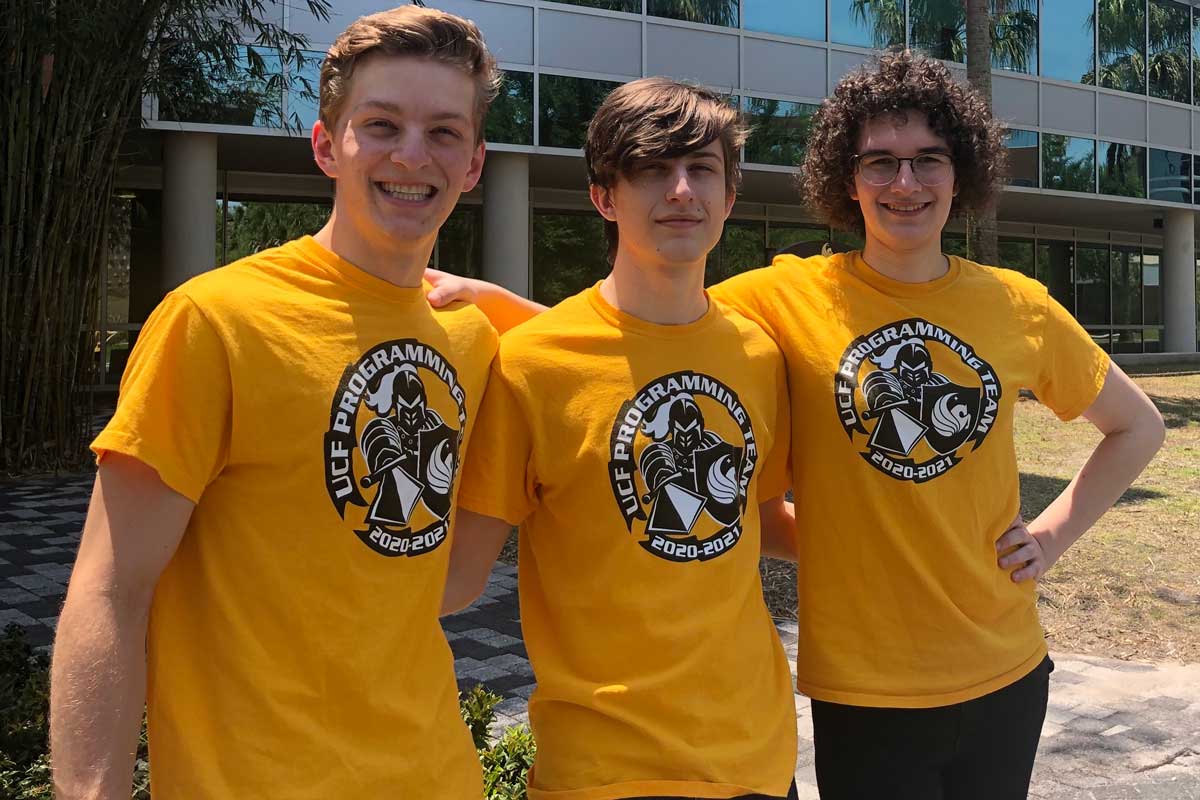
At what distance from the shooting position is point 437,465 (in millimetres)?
1717

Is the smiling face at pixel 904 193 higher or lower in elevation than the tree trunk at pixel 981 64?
lower

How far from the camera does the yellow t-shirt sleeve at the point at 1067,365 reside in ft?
7.73

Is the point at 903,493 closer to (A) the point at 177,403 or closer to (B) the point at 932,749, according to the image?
A: (B) the point at 932,749

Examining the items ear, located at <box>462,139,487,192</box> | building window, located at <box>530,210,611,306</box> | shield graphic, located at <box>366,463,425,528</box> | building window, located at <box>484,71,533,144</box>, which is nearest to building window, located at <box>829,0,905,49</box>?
building window, located at <box>530,210,611,306</box>

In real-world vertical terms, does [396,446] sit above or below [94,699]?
above

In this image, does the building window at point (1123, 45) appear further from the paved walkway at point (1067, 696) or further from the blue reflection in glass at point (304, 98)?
the paved walkway at point (1067, 696)

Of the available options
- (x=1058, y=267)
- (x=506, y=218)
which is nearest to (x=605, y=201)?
(x=506, y=218)

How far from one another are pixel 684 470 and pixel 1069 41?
22.2 meters

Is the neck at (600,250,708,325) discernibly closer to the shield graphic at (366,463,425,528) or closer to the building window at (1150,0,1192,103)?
the shield graphic at (366,463,425,528)

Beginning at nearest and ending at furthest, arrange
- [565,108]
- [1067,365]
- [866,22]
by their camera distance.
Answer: [1067,365] < [565,108] < [866,22]

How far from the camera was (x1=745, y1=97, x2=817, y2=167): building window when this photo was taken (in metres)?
17.0

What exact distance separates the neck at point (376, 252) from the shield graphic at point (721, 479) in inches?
24.2

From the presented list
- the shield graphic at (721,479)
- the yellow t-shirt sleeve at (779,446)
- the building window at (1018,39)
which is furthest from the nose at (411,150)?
the building window at (1018,39)

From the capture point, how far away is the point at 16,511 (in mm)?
8195
